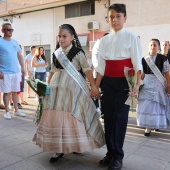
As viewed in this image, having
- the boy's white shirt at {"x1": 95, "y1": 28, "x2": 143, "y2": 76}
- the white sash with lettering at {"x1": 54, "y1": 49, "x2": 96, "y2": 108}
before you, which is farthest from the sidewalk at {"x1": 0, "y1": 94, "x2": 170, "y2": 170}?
the boy's white shirt at {"x1": 95, "y1": 28, "x2": 143, "y2": 76}

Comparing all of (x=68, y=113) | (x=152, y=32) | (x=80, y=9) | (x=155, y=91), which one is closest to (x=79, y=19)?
(x=80, y=9)

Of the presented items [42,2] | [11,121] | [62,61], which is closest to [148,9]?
[42,2]

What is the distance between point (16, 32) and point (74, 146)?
1574 cm

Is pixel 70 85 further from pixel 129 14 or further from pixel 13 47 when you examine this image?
pixel 129 14

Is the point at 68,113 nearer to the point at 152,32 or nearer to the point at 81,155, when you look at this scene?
the point at 81,155

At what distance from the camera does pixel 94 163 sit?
9.78ft

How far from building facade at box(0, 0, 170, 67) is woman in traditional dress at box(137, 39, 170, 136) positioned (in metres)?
7.49

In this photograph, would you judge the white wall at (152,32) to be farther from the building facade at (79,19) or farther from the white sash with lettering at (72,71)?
the white sash with lettering at (72,71)

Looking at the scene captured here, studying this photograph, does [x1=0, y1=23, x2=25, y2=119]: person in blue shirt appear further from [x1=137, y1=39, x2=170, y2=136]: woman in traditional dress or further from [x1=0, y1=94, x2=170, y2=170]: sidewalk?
[x1=137, y1=39, x2=170, y2=136]: woman in traditional dress

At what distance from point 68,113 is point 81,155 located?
2.44 ft

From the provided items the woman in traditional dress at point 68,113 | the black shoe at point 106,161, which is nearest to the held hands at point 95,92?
the woman in traditional dress at point 68,113

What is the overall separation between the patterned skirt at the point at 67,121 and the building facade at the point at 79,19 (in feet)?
29.3

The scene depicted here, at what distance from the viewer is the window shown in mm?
Answer: 13597

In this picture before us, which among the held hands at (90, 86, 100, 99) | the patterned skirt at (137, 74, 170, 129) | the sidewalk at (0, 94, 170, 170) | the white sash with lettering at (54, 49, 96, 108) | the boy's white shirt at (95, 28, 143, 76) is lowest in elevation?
the sidewalk at (0, 94, 170, 170)
